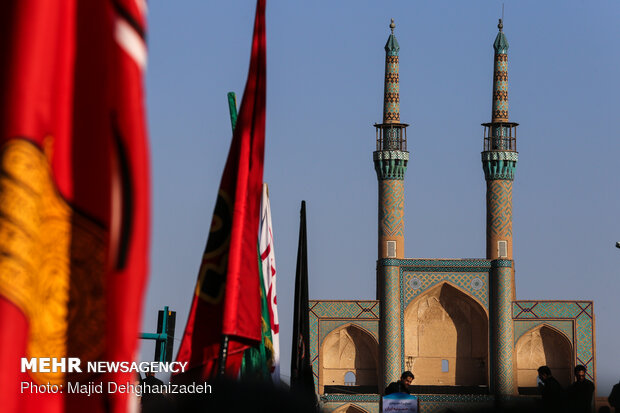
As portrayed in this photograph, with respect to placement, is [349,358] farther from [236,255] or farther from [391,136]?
[236,255]

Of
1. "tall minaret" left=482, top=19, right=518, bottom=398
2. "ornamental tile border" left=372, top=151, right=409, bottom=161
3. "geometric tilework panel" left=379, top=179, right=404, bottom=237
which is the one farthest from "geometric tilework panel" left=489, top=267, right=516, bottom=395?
"ornamental tile border" left=372, top=151, right=409, bottom=161

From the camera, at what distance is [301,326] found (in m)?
8.11

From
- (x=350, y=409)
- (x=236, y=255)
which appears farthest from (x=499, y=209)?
(x=236, y=255)

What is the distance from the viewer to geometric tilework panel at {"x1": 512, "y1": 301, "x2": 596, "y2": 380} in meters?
32.6

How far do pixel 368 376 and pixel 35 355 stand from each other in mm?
32408

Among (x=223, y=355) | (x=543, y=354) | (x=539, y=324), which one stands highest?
(x=539, y=324)

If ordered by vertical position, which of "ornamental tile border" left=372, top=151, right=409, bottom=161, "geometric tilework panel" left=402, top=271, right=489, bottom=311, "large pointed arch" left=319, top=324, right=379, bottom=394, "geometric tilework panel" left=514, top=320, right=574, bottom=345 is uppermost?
"ornamental tile border" left=372, top=151, right=409, bottom=161

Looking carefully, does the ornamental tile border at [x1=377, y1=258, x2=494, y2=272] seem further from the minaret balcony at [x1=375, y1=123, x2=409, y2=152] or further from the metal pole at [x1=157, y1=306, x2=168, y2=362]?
the metal pole at [x1=157, y1=306, x2=168, y2=362]

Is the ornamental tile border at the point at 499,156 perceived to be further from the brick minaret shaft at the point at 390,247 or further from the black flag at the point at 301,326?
the black flag at the point at 301,326

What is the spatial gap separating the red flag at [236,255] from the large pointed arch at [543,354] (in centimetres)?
2923

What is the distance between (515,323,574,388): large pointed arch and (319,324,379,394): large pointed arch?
387cm

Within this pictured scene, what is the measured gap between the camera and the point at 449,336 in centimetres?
3403

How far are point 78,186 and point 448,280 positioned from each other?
3137cm

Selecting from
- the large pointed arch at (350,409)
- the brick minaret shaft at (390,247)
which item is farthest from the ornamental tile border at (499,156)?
the large pointed arch at (350,409)
